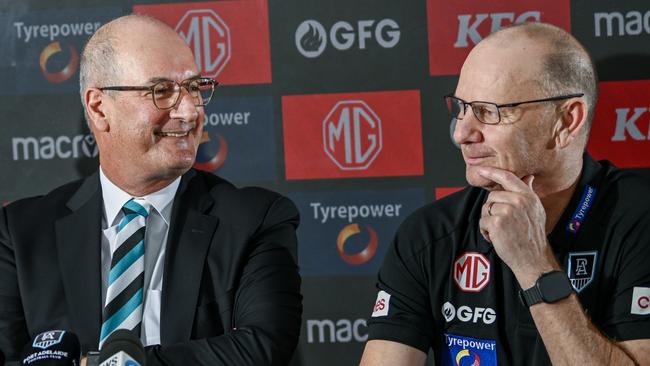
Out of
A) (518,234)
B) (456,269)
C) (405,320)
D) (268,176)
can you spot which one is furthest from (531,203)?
(268,176)

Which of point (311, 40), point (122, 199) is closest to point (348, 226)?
point (311, 40)

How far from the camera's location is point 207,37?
137 inches

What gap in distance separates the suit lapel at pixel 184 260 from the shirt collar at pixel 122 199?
0.11ft

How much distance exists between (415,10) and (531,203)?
1257mm

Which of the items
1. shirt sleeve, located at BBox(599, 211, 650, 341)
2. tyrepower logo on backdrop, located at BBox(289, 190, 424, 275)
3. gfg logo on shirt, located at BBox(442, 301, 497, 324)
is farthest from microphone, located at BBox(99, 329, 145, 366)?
tyrepower logo on backdrop, located at BBox(289, 190, 424, 275)

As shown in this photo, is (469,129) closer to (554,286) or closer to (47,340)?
(554,286)

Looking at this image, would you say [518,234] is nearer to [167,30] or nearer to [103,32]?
[167,30]

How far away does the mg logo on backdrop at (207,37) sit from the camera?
3.48m

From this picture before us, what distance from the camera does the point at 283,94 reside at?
348 centimetres

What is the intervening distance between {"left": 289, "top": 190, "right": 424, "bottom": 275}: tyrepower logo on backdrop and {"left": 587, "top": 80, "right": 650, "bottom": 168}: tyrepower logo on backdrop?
70 centimetres

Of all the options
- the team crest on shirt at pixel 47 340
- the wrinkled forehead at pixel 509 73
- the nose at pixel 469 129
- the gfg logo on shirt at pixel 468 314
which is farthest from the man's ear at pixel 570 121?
the team crest on shirt at pixel 47 340

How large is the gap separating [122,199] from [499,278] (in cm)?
118

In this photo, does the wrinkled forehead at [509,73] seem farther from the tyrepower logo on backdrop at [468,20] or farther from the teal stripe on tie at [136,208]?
the teal stripe on tie at [136,208]

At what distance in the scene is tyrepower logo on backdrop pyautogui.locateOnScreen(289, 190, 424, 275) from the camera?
3488mm
